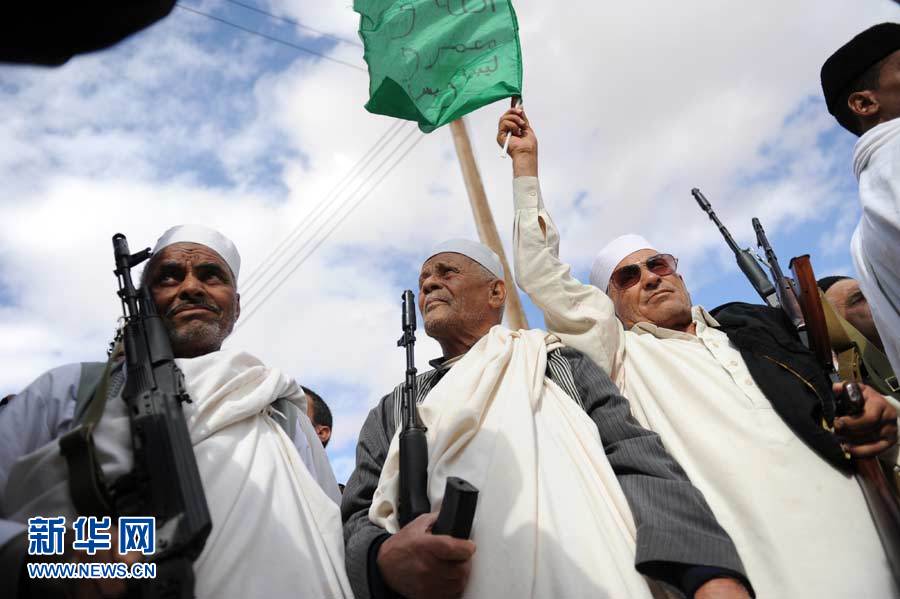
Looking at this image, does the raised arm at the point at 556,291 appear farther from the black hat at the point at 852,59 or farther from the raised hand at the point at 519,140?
the black hat at the point at 852,59

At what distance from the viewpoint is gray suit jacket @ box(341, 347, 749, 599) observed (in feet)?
6.59

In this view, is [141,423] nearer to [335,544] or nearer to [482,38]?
[335,544]

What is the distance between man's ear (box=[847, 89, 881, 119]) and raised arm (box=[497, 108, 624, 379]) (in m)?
1.29

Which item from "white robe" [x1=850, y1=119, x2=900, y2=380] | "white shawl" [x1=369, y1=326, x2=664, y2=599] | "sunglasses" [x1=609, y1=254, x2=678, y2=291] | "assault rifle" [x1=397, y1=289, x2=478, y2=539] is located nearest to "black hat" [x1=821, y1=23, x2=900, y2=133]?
"white robe" [x1=850, y1=119, x2=900, y2=380]

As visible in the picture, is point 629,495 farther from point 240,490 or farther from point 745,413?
point 240,490

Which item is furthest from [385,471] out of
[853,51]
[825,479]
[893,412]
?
[853,51]

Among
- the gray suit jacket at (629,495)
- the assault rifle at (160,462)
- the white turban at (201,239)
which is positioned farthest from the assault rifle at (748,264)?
the assault rifle at (160,462)

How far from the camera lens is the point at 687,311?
3.49 m

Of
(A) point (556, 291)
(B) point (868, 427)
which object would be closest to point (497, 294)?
(A) point (556, 291)

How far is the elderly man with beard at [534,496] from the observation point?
6.51 feet

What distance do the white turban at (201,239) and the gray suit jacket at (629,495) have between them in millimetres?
1182

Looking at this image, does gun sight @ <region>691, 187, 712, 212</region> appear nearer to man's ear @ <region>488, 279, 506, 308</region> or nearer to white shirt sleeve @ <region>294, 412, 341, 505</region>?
man's ear @ <region>488, 279, 506, 308</region>

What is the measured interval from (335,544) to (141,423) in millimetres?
783

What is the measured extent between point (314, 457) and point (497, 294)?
4.68 ft
